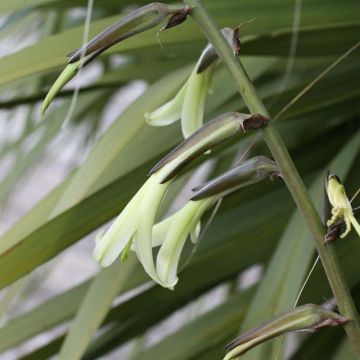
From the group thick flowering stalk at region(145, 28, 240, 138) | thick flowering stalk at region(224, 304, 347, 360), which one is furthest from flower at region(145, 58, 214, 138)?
thick flowering stalk at region(224, 304, 347, 360)

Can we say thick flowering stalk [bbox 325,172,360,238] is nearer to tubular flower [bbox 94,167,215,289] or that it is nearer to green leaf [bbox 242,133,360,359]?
tubular flower [bbox 94,167,215,289]

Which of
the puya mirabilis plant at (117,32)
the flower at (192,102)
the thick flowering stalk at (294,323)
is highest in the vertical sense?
the puya mirabilis plant at (117,32)

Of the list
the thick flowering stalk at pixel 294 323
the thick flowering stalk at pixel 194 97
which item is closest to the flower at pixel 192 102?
the thick flowering stalk at pixel 194 97

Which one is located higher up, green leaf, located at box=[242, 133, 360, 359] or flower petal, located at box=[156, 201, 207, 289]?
flower petal, located at box=[156, 201, 207, 289]

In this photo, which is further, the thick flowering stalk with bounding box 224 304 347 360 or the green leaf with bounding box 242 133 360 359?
the green leaf with bounding box 242 133 360 359

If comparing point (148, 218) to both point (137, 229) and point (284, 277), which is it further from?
point (284, 277)

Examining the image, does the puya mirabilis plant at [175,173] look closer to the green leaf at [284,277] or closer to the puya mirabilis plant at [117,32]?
the puya mirabilis plant at [117,32]
